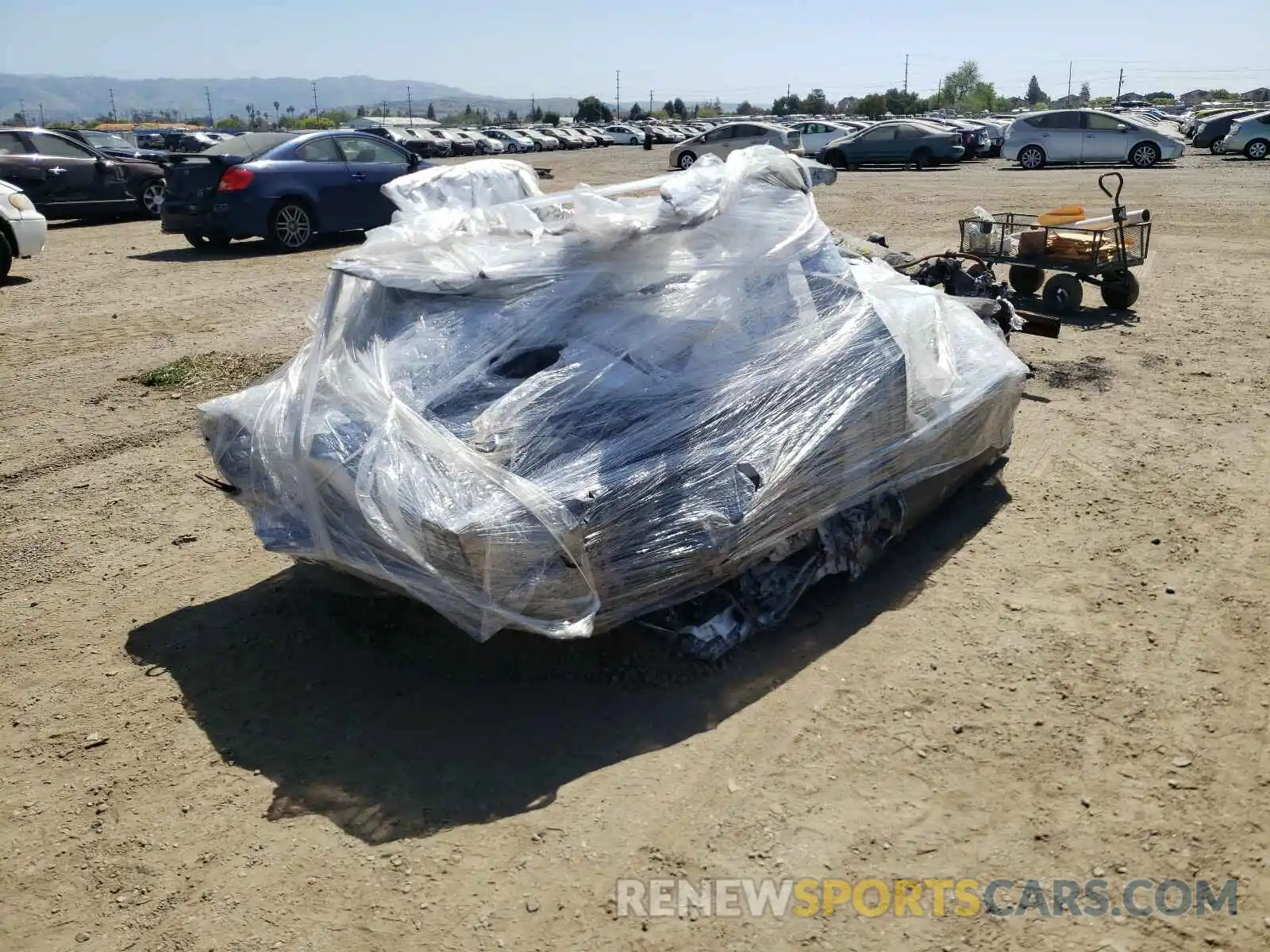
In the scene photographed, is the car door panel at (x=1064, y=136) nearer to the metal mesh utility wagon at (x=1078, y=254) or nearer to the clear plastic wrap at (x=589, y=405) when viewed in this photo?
the metal mesh utility wagon at (x=1078, y=254)

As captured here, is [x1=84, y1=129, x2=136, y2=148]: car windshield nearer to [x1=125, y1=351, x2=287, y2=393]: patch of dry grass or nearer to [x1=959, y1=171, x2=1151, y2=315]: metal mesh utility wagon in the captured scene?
[x1=125, y1=351, x2=287, y2=393]: patch of dry grass

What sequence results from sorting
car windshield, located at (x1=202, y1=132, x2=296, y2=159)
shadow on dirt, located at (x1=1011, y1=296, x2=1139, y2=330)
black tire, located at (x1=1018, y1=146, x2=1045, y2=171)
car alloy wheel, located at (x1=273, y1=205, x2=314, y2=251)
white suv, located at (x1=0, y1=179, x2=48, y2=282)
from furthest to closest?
black tire, located at (x1=1018, y1=146, x2=1045, y2=171), car windshield, located at (x1=202, y1=132, x2=296, y2=159), car alloy wheel, located at (x1=273, y1=205, x2=314, y2=251), white suv, located at (x1=0, y1=179, x2=48, y2=282), shadow on dirt, located at (x1=1011, y1=296, x2=1139, y2=330)

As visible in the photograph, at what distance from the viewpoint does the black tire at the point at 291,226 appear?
478 inches

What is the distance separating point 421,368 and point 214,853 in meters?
1.64

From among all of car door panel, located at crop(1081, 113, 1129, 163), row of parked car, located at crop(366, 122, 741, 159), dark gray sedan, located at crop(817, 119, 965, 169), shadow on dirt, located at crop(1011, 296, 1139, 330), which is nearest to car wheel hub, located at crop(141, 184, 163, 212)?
shadow on dirt, located at crop(1011, 296, 1139, 330)

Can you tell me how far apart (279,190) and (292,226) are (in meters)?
0.45

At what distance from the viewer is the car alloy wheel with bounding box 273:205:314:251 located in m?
12.2

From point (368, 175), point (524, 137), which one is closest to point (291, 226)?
point (368, 175)

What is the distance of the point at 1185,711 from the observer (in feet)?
11.0

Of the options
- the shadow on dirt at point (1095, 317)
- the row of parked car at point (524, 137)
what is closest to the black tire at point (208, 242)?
the shadow on dirt at point (1095, 317)

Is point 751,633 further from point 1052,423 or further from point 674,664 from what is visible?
point 1052,423

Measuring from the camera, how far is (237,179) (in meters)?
11.9

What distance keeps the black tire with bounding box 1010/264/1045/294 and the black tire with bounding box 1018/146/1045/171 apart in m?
18.7

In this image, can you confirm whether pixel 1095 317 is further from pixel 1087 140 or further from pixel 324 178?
pixel 1087 140
